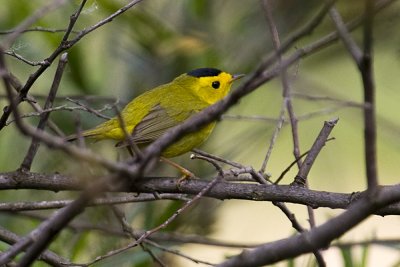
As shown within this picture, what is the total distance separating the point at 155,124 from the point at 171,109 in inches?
12.3

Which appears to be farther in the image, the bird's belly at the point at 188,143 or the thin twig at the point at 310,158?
the bird's belly at the point at 188,143

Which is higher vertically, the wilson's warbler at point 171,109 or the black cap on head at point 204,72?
the black cap on head at point 204,72

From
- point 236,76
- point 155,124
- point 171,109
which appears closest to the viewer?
point 155,124

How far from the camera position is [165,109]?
14.6 ft

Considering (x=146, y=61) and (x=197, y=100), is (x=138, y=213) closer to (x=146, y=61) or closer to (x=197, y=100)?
(x=197, y=100)

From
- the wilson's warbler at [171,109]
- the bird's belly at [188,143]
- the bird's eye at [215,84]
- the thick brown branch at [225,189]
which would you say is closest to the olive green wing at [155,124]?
the wilson's warbler at [171,109]

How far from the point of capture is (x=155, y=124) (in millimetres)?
4211

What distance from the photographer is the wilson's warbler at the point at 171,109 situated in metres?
4.00

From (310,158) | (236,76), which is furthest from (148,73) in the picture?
(310,158)

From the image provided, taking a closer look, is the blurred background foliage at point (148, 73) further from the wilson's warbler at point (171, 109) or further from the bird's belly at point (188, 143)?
the bird's belly at point (188, 143)

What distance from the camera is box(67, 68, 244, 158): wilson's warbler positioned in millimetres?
4004

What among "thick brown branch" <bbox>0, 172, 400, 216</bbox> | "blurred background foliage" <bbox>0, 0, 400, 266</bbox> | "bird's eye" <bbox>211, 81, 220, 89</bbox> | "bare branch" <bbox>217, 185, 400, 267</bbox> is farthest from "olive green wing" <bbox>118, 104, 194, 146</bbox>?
"bare branch" <bbox>217, 185, 400, 267</bbox>

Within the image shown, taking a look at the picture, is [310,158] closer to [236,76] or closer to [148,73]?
[236,76]

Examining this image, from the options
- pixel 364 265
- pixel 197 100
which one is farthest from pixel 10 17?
pixel 364 265
